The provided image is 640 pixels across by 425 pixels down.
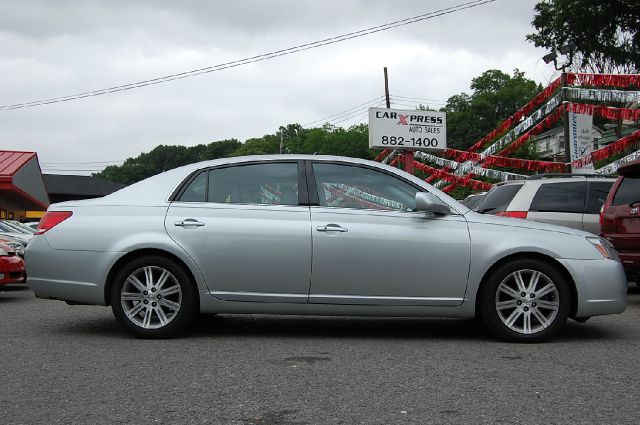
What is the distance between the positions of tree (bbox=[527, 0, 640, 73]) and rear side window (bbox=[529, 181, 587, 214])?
2405cm

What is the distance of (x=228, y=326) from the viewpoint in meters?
6.81

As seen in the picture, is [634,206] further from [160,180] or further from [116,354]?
[116,354]

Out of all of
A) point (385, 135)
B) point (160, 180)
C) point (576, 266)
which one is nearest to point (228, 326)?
point (160, 180)

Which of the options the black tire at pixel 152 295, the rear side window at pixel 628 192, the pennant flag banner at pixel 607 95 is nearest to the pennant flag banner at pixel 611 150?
the pennant flag banner at pixel 607 95

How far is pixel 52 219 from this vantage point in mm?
6223

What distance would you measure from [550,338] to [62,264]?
4.24 m

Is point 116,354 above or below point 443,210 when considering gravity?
below

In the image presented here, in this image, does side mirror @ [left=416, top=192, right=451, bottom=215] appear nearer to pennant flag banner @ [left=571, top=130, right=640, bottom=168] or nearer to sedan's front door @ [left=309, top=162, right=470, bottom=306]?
sedan's front door @ [left=309, top=162, right=470, bottom=306]

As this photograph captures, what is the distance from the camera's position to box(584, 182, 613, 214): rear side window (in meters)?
10.2

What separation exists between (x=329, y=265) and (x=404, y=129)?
21926 millimetres

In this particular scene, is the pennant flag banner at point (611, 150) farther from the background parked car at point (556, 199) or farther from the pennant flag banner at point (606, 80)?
the background parked car at point (556, 199)

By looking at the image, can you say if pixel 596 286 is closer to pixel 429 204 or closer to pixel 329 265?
pixel 429 204

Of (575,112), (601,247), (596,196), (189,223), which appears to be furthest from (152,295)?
(575,112)

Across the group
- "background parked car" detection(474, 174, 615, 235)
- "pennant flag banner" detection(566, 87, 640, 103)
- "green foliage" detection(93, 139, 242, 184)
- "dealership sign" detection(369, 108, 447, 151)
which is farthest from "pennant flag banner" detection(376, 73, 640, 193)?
"green foliage" detection(93, 139, 242, 184)
